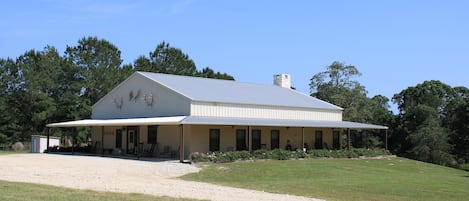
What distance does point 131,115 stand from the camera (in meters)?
36.2

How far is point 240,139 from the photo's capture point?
1303 inches

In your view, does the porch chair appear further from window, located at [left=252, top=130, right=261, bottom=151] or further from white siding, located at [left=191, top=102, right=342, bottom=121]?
window, located at [left=252, top=130, right=261, bottom=151]

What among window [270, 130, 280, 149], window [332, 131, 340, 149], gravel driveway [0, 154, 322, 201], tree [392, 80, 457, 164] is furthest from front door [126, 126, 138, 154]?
tree [392, 80, 457, 164]

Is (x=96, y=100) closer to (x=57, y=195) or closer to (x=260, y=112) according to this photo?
(x=260, y=112)

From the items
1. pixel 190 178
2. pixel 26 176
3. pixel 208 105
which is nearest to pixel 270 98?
pixel 208 105

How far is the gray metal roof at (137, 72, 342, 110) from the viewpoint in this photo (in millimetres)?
33375

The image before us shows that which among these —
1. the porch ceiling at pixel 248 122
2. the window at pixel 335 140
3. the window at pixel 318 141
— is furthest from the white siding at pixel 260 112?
the window at pixel 335 140

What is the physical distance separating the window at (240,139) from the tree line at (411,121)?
21.4 m

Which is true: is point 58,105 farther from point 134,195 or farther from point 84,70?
point 134,195

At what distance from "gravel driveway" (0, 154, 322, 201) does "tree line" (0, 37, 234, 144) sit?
28.5 meters

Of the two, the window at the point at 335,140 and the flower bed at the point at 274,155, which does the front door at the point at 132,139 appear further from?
the window at the point at 335,140

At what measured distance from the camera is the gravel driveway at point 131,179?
47.1 ft

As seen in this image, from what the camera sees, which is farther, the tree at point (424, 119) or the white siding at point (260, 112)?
the tree at point (424, 119)

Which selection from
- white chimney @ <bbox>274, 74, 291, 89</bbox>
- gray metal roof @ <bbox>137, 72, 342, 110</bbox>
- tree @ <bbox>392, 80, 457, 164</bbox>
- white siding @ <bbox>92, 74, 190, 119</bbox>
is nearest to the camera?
white siding @ <bbox>92, 74, 190, 119</bbox>
